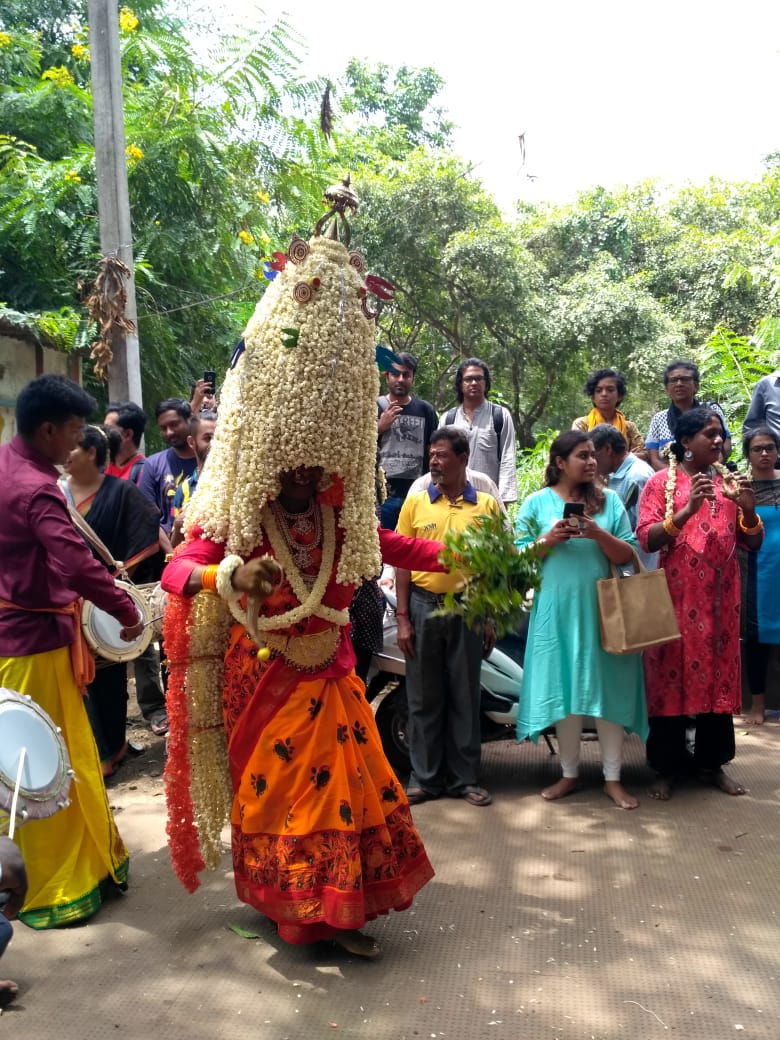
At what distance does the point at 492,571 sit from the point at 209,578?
1055 millimetres

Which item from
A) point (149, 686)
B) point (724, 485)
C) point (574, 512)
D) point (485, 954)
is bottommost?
point (485, 954)

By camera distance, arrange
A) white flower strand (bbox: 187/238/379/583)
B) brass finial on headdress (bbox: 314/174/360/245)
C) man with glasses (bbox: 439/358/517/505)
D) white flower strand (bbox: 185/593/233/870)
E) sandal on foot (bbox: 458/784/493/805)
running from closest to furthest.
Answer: white flower strand (bbox: 187/238/379/583) → brass finial on headdress (bbox: 314/174/360/245) → white flower strand (bbox: 185/593/233/870) → sandal on foot (bbox: 458/784/493/805) → man with glasses (bbox: 439/358/517/505)

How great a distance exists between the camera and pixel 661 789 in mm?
5410

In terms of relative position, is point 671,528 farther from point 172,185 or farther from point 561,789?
point 172,185

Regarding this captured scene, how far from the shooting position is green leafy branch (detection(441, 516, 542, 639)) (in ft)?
11.9

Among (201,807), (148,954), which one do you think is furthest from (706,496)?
(148,954)

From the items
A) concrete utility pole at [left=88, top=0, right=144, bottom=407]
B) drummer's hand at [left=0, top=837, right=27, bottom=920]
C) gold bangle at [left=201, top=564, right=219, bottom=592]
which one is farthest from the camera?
concrete utility pole at [left=88, top=0, right=144, bottom=407]

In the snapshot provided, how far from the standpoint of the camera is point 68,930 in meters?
3.91

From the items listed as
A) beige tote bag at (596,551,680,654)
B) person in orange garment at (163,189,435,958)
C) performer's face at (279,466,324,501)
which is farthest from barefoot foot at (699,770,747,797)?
performer's face at (279,466,324,501)

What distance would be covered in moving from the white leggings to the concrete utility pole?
14.9 ft

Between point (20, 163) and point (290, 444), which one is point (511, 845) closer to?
point (290, 444)

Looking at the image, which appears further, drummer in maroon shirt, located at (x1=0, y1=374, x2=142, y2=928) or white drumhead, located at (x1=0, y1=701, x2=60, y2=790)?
drummer in maroon shirt, located at (x1=0, y1=374, x2=142, y2=928)

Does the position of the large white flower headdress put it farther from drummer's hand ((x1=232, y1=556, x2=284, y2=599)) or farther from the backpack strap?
the backpack strap

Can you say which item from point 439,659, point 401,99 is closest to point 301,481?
point 439,659
